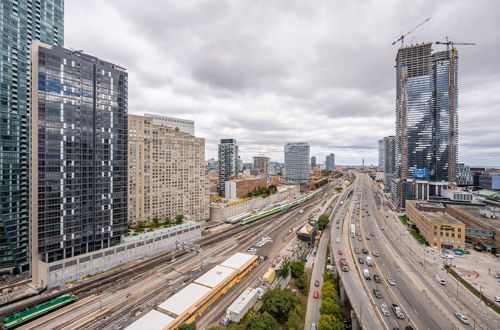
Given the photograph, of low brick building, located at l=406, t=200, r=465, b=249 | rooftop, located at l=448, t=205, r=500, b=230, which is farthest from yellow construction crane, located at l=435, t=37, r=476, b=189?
low brick building, located at l=406, t=200, r=465, b=249

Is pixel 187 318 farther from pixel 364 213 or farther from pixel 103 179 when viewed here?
pixel 364 213

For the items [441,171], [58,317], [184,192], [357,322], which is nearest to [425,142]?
[441,171]

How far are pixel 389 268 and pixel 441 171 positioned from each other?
105m

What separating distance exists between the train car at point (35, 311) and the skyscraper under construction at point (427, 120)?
167 m

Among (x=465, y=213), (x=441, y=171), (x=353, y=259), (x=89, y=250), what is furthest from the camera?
(x=441, y=171)

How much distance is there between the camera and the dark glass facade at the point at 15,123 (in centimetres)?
6219

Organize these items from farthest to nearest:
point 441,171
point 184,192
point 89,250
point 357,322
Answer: point 441,171, point 184,192, point 89,250, point 357,322

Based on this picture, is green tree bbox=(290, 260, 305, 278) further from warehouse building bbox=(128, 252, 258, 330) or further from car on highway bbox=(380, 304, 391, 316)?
car on highway bbox=(380, 304, 391, 316)

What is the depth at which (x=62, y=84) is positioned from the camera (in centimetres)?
5769

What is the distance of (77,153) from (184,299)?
158ft

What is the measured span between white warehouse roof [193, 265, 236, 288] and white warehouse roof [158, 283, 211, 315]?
158cm

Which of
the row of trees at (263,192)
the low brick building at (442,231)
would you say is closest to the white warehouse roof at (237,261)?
the low brick building at (442,231)

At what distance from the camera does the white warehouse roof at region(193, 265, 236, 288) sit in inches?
2063

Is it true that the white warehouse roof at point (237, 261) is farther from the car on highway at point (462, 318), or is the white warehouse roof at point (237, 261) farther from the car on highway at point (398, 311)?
the car on highway at point (462, 318)
